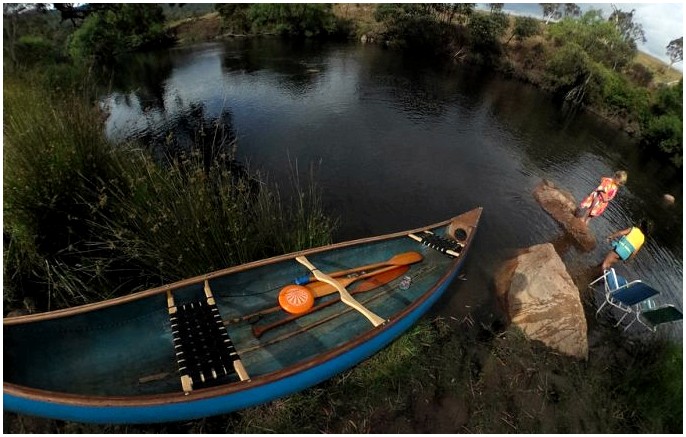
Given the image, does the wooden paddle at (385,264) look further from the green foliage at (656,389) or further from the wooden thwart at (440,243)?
the green foliage at (656,389)

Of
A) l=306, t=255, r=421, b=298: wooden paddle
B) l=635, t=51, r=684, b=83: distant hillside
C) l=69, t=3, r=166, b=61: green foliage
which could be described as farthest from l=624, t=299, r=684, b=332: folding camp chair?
l=69, t=3, r=166, b=61: green foliage

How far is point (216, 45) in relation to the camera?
26406 millimetres

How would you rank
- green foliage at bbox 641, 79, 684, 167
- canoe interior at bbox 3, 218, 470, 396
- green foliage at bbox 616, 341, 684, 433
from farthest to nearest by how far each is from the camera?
green foliage at bbox 641, 79, 684, 167
green foliage at bbox 616, 341, 684, 433
canoe interior at bbox 3, 218, 470, 396

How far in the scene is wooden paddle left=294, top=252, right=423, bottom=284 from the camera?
5234 mm

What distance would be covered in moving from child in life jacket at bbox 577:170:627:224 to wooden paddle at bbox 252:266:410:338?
522cm

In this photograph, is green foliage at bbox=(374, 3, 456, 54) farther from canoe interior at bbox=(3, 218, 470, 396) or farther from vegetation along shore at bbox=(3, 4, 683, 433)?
canoe interior at bbox=(3, 218, 470, 396)

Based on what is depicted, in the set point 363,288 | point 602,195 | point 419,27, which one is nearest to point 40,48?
point 363,288

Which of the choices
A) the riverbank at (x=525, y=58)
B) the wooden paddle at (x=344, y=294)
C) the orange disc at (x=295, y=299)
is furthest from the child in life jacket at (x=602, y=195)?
the riverbank at (x=525, y=58)

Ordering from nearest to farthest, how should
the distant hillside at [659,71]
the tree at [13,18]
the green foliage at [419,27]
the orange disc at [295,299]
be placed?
1. the orange disc at [295,299]
2. the tree at [13,18]
3. the distant hillside at [659,71]
4. the green foliage at [419,27]

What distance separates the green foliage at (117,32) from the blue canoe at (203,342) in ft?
63.9

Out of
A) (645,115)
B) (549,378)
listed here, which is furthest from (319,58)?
(549,378)

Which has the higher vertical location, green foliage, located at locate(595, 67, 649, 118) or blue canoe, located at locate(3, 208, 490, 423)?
blue canoe, located at locate(3, 208, 490, 423)

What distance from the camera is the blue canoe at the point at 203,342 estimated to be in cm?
348

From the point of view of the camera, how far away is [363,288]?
5574 mm
